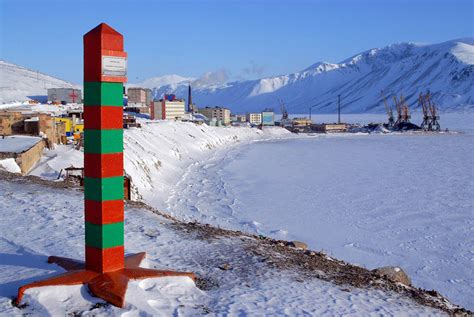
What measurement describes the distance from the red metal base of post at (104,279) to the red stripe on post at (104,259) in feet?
0.18

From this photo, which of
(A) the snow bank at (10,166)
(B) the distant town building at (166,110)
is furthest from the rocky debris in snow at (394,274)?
(B) the distant town building at (166,110)

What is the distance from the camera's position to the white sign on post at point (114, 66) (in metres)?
5.29

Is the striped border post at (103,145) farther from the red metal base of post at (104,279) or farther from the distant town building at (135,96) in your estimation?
the distant town building at (135,96)

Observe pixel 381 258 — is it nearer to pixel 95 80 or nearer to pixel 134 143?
pixel 95 80

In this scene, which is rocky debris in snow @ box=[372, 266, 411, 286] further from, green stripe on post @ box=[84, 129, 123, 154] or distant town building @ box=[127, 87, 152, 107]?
distant town building @ box=[127, 87, 152, 107]

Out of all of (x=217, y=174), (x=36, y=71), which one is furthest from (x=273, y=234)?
(x=36, y=71)

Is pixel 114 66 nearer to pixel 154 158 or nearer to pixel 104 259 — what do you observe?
pixel 104 259

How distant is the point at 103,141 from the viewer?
5293mm

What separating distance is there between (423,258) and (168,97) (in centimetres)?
8396

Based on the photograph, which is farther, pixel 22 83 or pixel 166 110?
pixel 22 83

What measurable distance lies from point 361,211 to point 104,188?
1359 centimetres

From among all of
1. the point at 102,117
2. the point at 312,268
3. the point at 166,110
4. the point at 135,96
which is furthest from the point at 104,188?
the point at 135,96

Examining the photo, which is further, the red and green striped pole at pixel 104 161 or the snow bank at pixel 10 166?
the snow bank at pixel 10 166

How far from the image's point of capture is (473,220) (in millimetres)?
16312
